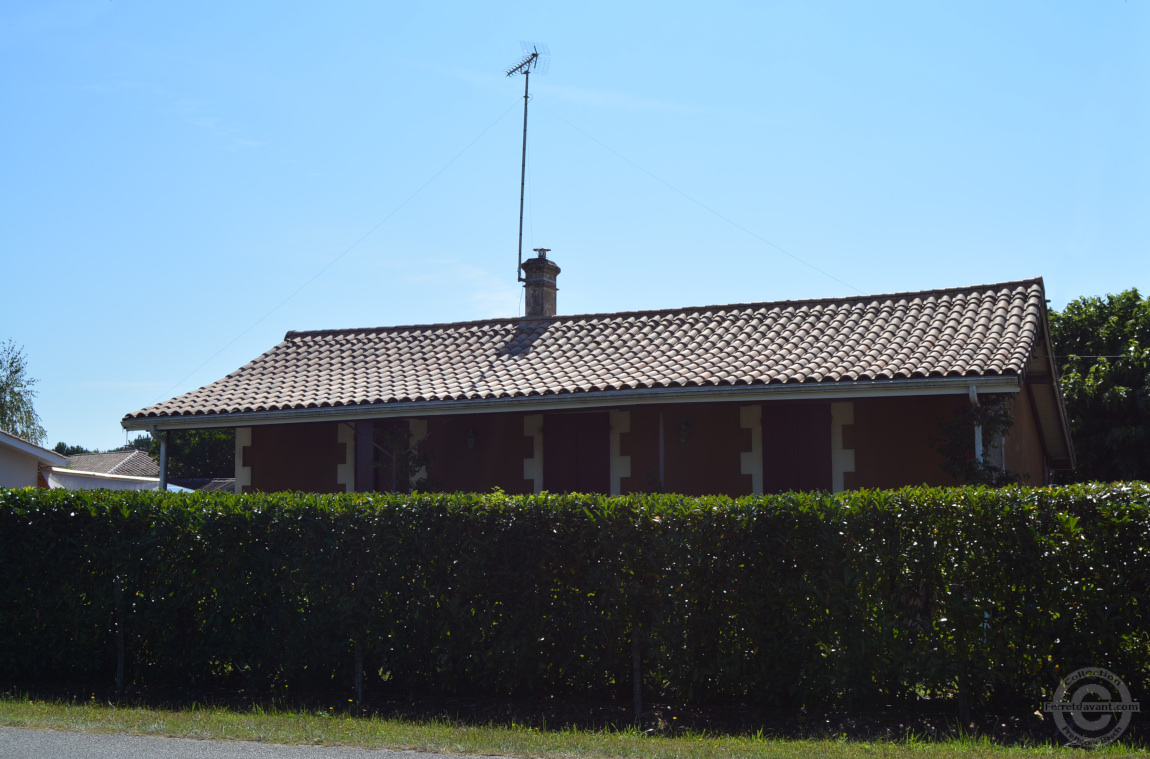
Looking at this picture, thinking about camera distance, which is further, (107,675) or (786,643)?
(107,675)

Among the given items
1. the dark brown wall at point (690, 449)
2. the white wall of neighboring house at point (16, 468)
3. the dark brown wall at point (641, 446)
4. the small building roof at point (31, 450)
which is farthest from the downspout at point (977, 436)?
the white wall of neighboring house at point (16, 468)

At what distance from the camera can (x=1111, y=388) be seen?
89.8 feet

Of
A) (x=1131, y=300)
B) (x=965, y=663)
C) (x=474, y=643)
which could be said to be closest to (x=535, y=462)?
(x=474, y=643)

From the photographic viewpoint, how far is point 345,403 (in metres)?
13.8

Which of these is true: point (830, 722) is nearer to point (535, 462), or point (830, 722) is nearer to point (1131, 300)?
point (535, 462)

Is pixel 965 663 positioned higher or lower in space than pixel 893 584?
lower

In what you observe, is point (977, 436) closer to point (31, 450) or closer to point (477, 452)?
point (477, 452)

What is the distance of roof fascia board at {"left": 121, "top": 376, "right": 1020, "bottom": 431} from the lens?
1128 centimetres

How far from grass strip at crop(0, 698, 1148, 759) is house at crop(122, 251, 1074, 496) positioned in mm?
5533

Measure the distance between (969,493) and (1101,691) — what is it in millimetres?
1715

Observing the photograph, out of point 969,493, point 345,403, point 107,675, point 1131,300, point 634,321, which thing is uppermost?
point 1131,300

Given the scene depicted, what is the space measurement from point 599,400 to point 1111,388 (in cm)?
2102

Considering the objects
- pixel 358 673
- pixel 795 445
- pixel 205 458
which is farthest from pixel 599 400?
pixel 205 458

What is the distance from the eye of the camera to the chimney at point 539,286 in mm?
18906
